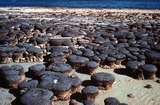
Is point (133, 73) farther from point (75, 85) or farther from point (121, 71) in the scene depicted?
point (75, 85)

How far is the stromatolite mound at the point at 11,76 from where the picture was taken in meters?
5.73

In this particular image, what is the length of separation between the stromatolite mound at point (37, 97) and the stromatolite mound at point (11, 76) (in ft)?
3.37

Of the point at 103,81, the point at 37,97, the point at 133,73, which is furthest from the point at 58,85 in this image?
the point at 133,73

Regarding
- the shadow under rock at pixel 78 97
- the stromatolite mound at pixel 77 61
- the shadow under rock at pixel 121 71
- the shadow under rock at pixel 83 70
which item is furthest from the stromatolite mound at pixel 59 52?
the shadow under rock at pixel 78 97

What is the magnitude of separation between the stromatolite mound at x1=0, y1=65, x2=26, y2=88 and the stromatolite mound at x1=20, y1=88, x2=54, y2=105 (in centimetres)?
103

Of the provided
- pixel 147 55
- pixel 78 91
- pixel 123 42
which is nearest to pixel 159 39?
pixel 123 42

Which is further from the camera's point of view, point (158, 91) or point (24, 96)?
point (158, 91)

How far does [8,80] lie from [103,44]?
5.01m

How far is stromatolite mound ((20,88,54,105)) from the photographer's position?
4.48 metres

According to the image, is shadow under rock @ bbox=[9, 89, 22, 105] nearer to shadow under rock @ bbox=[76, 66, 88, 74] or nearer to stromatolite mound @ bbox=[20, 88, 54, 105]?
stromatolite mound @ bbox=[20, 88, 54, 105]

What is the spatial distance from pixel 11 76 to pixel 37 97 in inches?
65.2

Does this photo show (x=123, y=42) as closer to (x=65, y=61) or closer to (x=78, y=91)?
(x=65, y=61)

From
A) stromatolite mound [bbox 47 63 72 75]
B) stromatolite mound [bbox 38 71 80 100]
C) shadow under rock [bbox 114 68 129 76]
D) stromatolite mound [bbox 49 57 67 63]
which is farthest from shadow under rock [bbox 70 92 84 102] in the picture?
shadow under rock [bbox 114 68 129 76]

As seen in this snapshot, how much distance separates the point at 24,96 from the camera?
471 centimetres
